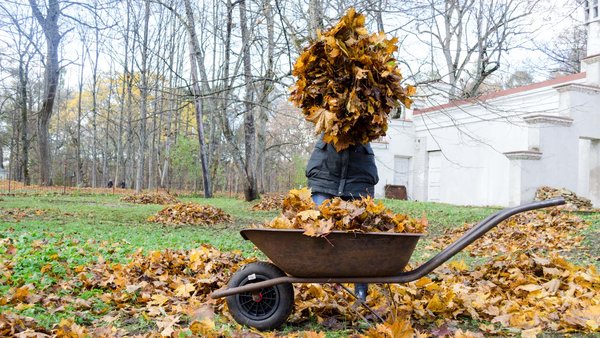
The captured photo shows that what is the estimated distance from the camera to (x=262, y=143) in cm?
2227

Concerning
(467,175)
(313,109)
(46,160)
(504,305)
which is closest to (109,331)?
(313,109)

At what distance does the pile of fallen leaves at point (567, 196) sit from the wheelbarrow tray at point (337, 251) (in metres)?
11.5

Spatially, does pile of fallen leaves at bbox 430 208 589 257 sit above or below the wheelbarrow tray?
below

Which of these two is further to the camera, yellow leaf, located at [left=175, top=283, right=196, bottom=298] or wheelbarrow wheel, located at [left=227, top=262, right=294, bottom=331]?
yellow leaf, located at [left=175, top=283, right=196, bottom=298]

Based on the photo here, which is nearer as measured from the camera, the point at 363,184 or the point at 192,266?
the point at 363,184

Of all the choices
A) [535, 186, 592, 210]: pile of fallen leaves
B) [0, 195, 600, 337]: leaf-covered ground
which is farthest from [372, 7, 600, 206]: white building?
[0, 195, 600, 337]: leaf-covered ground

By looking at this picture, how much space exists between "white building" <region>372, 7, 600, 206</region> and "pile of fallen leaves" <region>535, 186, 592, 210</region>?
0.22m

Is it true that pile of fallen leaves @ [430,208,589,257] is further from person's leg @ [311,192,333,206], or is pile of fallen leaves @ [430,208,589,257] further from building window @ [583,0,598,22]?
building window @ [583,0,598,22]

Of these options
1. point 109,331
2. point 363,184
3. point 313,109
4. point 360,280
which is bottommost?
point 109,331

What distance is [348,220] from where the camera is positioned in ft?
9.62

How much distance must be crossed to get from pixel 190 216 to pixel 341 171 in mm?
7616

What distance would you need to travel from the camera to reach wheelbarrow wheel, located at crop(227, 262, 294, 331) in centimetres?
322

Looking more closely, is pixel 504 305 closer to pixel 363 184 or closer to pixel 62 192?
pixel 363 184

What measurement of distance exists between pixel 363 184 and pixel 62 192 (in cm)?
1843
